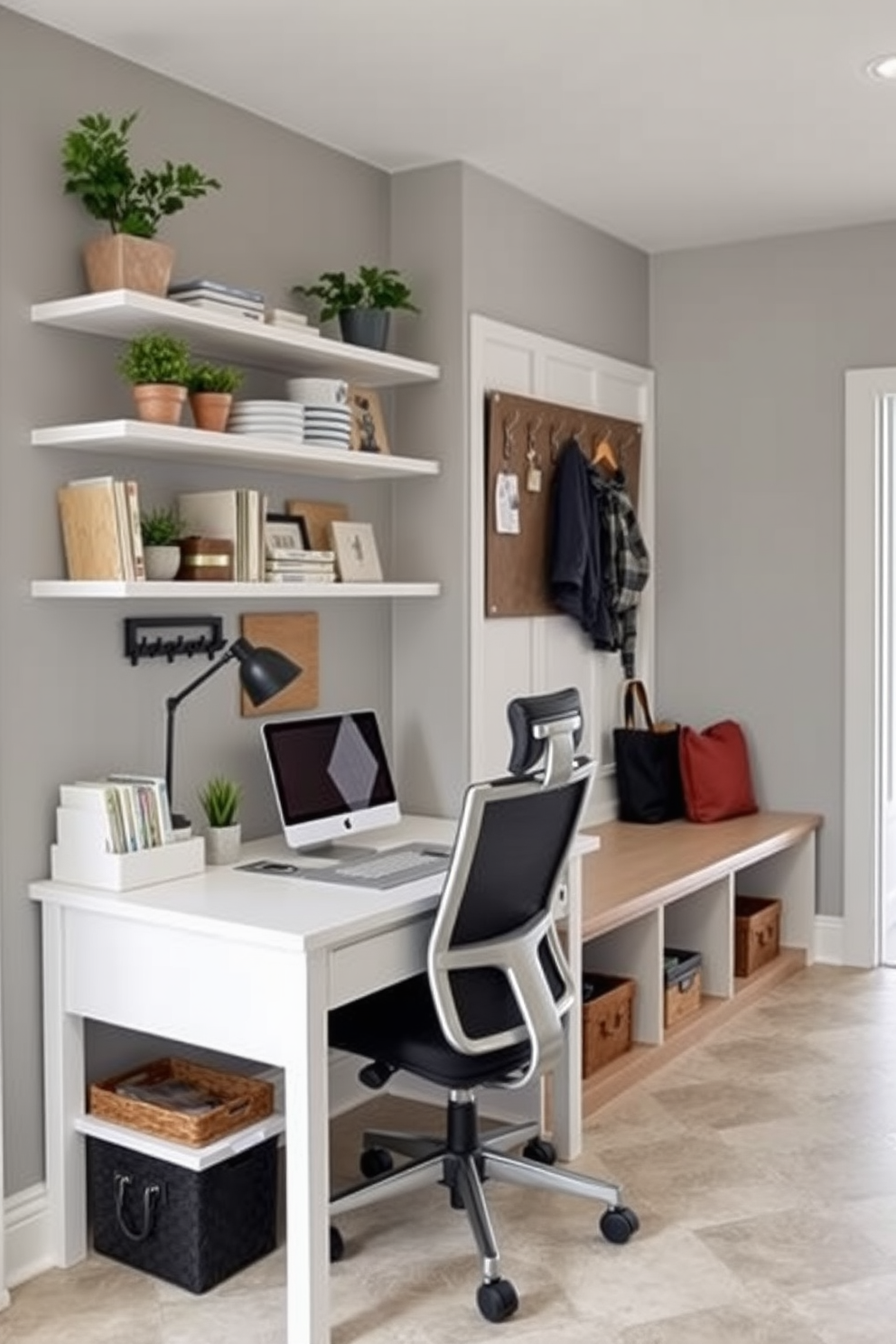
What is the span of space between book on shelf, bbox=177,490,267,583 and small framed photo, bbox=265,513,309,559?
195 mm

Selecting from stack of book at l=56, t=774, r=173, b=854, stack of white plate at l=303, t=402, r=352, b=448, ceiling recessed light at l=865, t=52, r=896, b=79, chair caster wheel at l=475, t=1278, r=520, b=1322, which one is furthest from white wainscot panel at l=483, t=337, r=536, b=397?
chair caster wheel at l=475, t=1278, r=520, b=1322

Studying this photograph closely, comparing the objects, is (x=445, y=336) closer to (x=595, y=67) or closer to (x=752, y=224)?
(x=595, y=67)

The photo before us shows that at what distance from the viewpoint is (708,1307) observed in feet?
8.78

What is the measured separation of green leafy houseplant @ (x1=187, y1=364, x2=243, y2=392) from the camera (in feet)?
9.90

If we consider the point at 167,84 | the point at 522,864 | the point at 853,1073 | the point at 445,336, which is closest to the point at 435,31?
the point at 167,84

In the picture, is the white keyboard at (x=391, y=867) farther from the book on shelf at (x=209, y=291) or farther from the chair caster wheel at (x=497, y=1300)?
the book on shelf at (x=209, y=291)

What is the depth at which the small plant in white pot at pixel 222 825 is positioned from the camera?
3.16 meters

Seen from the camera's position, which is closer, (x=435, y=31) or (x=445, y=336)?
(x=435, y=31)

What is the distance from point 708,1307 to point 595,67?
2671 mm

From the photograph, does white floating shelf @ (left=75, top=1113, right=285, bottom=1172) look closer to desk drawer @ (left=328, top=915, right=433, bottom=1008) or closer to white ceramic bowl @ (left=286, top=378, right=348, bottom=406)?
desk drawer @ (left=328, top=915, right=433, bottom=1008)

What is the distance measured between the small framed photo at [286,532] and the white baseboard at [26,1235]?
1.52m

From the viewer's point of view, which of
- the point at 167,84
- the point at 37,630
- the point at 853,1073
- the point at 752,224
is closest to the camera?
the point at 37,630

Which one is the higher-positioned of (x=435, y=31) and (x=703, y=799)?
(x=435, y=31)

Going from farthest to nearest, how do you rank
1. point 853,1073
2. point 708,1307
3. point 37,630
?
point 853,1073 → point 37,630 → point 708,1307
